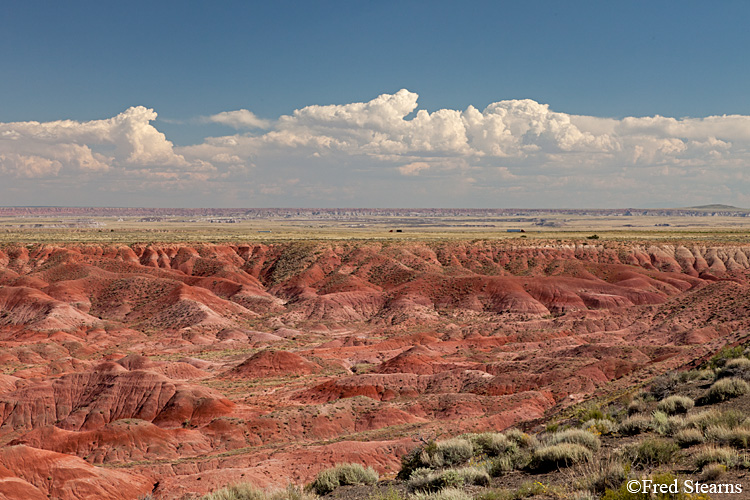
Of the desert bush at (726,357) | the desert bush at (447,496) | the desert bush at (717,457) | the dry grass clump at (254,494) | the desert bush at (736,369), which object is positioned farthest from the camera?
the desert bush at (726,357)

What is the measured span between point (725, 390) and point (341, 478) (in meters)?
11.4

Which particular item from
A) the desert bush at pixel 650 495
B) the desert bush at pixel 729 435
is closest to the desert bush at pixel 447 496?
the desert bush at pixel 650 495

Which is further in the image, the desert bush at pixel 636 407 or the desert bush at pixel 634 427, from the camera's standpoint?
the desert bush at pixel 636 407

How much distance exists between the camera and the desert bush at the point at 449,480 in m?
11.1

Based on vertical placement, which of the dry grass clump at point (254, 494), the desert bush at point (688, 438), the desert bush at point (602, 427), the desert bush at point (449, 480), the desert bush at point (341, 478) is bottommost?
the desert bush at point (341, 478)

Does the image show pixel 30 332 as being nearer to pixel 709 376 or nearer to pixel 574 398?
Result: pixel 574 398

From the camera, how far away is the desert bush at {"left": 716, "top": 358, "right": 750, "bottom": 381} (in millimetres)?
16878

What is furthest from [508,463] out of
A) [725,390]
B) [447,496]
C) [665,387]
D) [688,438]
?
[665,387]

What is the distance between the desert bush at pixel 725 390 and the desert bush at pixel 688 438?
4.39 meters

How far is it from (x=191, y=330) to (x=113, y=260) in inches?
1495

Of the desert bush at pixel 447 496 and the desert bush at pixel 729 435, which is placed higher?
the desert bush at pixel 729 435

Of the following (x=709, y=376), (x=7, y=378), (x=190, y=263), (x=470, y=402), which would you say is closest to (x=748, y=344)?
(x=709, y=376)

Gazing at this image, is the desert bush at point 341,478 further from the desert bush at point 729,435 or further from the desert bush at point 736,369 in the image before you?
the desert bush at point 736,369

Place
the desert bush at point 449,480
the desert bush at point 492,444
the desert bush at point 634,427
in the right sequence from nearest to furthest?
the desert bush at point 449,480, the desert bush at point 634,427, the desert bush at point 492,444
